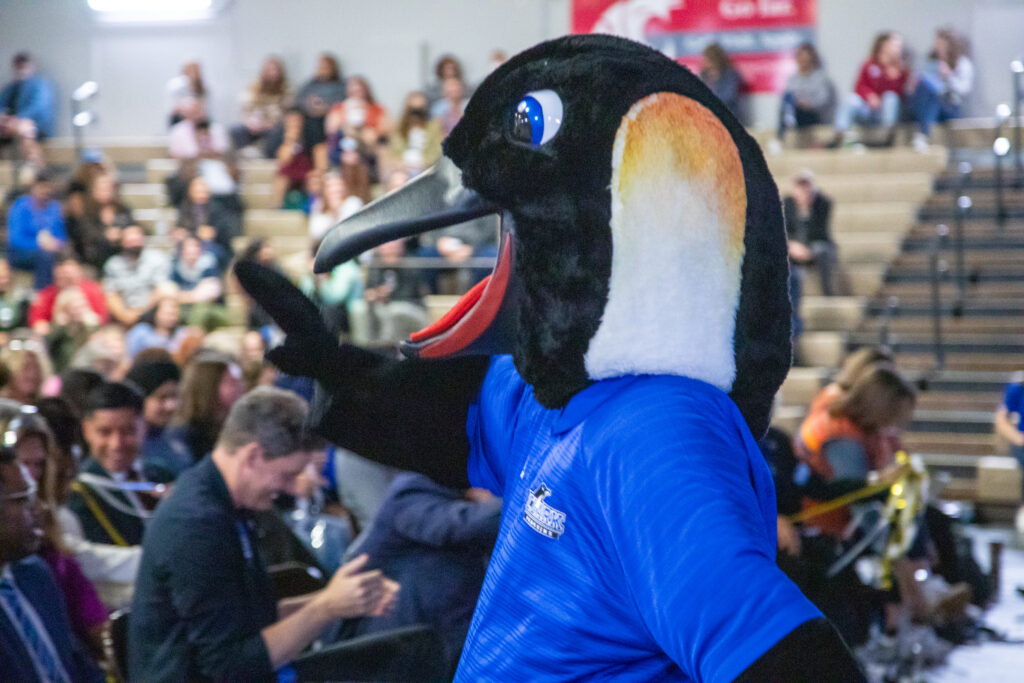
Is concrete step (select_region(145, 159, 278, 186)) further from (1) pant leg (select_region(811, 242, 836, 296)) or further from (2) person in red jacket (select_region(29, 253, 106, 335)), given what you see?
(1) pant leg (select_region(811, 242, 836, 296))

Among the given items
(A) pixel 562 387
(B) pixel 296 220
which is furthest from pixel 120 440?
(B) pixel 296 220

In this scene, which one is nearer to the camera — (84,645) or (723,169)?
(723,169)

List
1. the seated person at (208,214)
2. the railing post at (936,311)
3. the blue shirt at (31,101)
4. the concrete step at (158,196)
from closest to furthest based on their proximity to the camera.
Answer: the railing post at (936,311) < the seated person at (208,214) < the concrete step at (158,196) < the blue shirt at (31,101)

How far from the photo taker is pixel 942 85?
1093 cm

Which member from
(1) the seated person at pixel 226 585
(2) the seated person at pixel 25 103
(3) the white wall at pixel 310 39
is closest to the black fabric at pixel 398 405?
(1) the seated person at pixel 226 585

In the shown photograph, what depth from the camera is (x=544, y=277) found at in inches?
56.2

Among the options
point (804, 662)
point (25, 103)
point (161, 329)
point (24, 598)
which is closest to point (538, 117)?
point (804, 662)

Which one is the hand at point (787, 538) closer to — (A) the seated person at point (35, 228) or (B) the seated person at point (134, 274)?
(B) the seated person at point (134, 274)

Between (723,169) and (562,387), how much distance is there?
304 millimetres

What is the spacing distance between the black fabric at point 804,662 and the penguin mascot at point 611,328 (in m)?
0.09

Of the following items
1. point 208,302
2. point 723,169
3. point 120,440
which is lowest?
point 208,302

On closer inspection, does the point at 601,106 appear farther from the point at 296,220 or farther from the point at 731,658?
the point at 296,220

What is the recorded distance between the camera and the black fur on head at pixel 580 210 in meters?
1.39

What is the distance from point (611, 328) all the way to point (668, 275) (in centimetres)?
9
